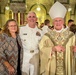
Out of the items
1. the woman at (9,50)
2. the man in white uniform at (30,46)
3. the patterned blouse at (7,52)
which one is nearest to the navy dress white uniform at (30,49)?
the man in white uniform at (30,46)

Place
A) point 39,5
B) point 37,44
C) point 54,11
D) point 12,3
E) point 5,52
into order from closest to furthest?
point 5,52
point 54,11
point 37,44
point 12,3
point 39,5

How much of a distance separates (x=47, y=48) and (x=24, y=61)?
2.76ft

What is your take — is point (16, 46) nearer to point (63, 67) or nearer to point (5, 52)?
point (5, 52)

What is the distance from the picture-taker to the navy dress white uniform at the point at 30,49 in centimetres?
532

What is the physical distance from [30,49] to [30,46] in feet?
0.20

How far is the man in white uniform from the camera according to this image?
531cm

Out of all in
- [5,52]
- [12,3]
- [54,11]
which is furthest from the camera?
[12,3]

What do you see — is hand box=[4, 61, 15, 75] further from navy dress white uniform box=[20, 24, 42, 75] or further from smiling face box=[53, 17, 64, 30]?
smiling face box=[53, 17, 64, 30]

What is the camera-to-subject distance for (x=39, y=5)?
2092 cm

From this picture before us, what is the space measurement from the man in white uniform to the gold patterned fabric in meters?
0.45

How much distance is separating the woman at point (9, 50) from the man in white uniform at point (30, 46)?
1.41 ft

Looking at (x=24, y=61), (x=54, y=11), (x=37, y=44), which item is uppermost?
(x=54, y=11)

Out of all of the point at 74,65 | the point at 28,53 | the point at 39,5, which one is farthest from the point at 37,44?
the point at 39,5

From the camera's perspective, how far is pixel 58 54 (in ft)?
15.9
